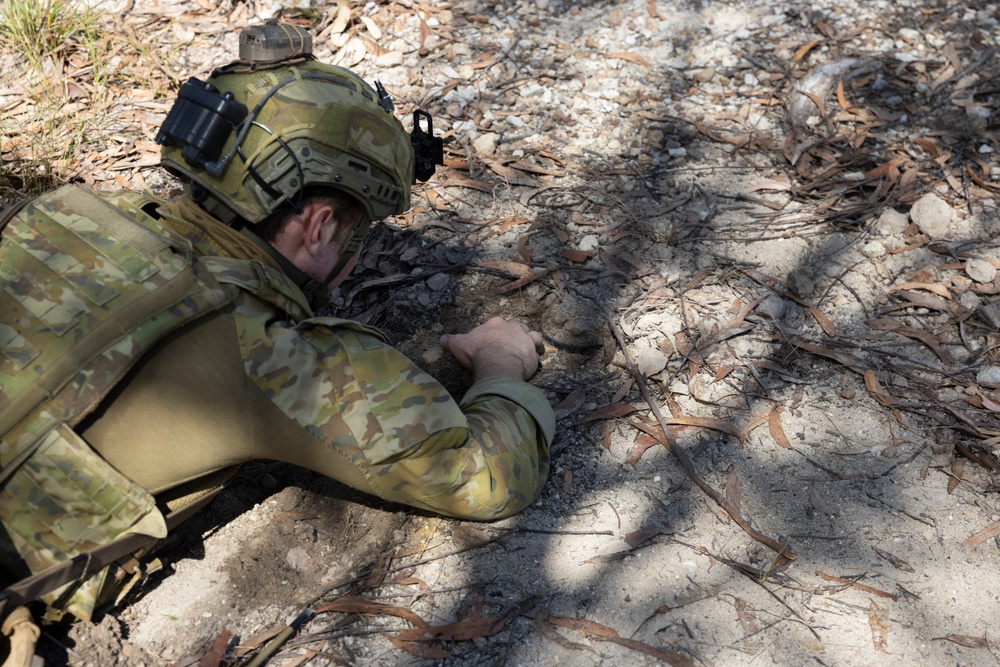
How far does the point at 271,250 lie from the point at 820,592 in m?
1.93

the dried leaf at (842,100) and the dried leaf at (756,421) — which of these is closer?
the dried leaf at (756,421)

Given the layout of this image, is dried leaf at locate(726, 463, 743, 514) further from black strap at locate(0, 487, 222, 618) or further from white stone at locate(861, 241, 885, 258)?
black strap at locate(0, 487, 222, 618)

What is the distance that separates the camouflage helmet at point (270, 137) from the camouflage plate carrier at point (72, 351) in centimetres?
25

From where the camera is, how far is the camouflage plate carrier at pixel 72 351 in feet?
6.84

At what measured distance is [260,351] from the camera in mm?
2273

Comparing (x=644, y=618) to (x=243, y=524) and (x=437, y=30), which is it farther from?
(x=437, y=30)

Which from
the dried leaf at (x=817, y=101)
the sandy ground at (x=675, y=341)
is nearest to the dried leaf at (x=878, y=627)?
the sandy ground at (x=675, y=341)

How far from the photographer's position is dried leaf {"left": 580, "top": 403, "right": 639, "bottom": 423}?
3.11m

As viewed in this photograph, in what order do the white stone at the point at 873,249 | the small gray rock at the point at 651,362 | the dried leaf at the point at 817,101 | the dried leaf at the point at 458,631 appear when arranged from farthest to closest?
1. the dried leaf at the point at 817,101
2. the white stone at the point at 873,249
3. the small gray rock at the point at 651,362
4. the dried leaf at the point at 458,631

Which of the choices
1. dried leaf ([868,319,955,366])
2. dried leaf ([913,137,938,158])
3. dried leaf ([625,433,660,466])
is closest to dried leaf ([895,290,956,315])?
dried leaf ([868,319,955,366])

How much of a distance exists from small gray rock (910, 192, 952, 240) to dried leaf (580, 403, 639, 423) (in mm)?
1571

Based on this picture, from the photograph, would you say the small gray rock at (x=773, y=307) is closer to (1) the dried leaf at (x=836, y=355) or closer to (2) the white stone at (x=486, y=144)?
(1) the dried leaf at (x=836, y=355)

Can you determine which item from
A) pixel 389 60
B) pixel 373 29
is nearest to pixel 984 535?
pixel 389 60

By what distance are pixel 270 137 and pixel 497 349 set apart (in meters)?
1.15
